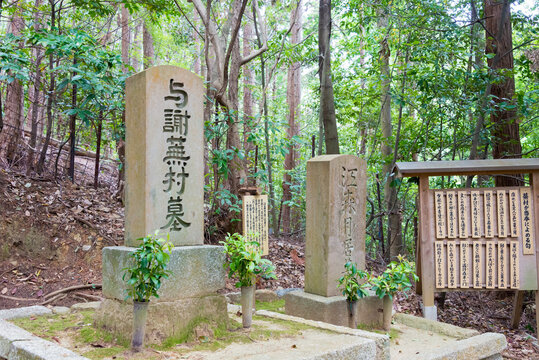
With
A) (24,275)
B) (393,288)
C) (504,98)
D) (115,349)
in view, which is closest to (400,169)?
(393,288)

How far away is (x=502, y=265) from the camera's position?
21.9 feet

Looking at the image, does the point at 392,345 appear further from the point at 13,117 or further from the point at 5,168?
the point at 13,117

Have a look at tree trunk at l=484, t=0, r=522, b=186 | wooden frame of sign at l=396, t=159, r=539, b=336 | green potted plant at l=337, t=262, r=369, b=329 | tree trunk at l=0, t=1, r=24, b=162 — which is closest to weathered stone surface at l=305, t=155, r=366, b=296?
green potted plant at l=337, t=262, r=369, b=329

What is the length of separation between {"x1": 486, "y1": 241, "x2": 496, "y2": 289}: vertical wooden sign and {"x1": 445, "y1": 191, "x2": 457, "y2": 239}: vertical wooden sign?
52 cm

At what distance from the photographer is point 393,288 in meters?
5.64

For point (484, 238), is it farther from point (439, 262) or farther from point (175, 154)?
point (175, 154)

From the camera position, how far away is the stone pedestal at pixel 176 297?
407 centimetres

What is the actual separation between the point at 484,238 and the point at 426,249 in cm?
88

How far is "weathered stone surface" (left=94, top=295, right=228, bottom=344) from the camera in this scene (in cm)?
403

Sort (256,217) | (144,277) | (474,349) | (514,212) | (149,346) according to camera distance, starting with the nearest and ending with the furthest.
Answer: (144,277)
(149,346)
(474,349)
(514,212)
(256,217)

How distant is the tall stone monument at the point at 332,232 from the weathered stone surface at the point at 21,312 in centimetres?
291

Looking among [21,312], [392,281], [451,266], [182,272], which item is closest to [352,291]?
[392,281]

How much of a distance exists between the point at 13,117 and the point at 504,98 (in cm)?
948

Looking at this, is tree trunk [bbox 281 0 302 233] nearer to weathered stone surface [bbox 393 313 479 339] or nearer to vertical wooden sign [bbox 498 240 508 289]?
weathered stone surface [bbox 393 313 479 339]
